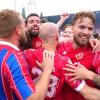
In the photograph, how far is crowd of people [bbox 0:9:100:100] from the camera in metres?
2.65

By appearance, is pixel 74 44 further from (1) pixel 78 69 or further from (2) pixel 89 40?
(1) pixel 78 69

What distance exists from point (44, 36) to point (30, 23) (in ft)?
9.83

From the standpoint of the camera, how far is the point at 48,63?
9.79 ft

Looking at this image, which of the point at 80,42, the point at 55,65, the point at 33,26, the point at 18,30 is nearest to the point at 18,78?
the point at 18,30

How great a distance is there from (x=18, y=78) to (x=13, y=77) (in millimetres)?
40

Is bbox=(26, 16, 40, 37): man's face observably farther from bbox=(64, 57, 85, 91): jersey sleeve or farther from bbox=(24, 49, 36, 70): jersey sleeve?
bbox=(64, 57, 85, 91): jersey sleeve

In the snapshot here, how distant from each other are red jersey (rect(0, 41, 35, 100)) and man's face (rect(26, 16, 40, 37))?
2.74 metres

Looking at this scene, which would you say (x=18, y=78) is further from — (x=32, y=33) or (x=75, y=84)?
(x=32, y=33)

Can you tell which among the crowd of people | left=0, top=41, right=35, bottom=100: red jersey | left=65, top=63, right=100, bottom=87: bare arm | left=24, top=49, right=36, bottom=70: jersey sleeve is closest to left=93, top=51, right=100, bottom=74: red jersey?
the crowd of people

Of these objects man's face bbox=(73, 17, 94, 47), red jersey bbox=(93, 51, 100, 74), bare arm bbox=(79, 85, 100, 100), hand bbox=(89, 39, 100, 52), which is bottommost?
bare arm bbox=(79, 85, 100, 100)

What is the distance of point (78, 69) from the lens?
10.9 ft

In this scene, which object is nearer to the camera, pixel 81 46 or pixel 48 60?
pixel 48 60

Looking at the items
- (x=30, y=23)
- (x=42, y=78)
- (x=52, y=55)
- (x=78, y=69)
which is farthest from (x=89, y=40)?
(x=30, y=23)

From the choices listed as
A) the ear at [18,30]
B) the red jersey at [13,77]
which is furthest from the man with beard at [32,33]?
the red jersey at [13,77]
